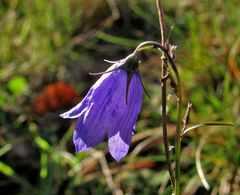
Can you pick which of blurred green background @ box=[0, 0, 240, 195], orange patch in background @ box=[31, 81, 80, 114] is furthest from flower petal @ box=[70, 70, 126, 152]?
orange patch in background @ box=[31, 81, 80, 114]

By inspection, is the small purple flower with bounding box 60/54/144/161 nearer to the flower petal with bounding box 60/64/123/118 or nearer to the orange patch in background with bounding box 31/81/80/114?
the flower petal with bounding box 60/64/123/118

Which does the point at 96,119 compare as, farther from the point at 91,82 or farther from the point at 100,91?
the point at 91,82

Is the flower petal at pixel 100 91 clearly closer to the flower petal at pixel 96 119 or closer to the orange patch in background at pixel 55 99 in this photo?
the flower petal at pixel 96 119

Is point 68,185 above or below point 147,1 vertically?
below

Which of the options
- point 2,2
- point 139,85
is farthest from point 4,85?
point 139,85

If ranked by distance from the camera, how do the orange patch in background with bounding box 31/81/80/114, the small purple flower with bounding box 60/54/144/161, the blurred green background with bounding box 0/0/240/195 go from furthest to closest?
1. the orange patch in background with bounding box 31/81/80/114
2. the blurred green background with bounding box 0/0/240/195
3. the small purple flower with bounding box 60/54/144/161

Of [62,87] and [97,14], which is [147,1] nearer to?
[97,14]
